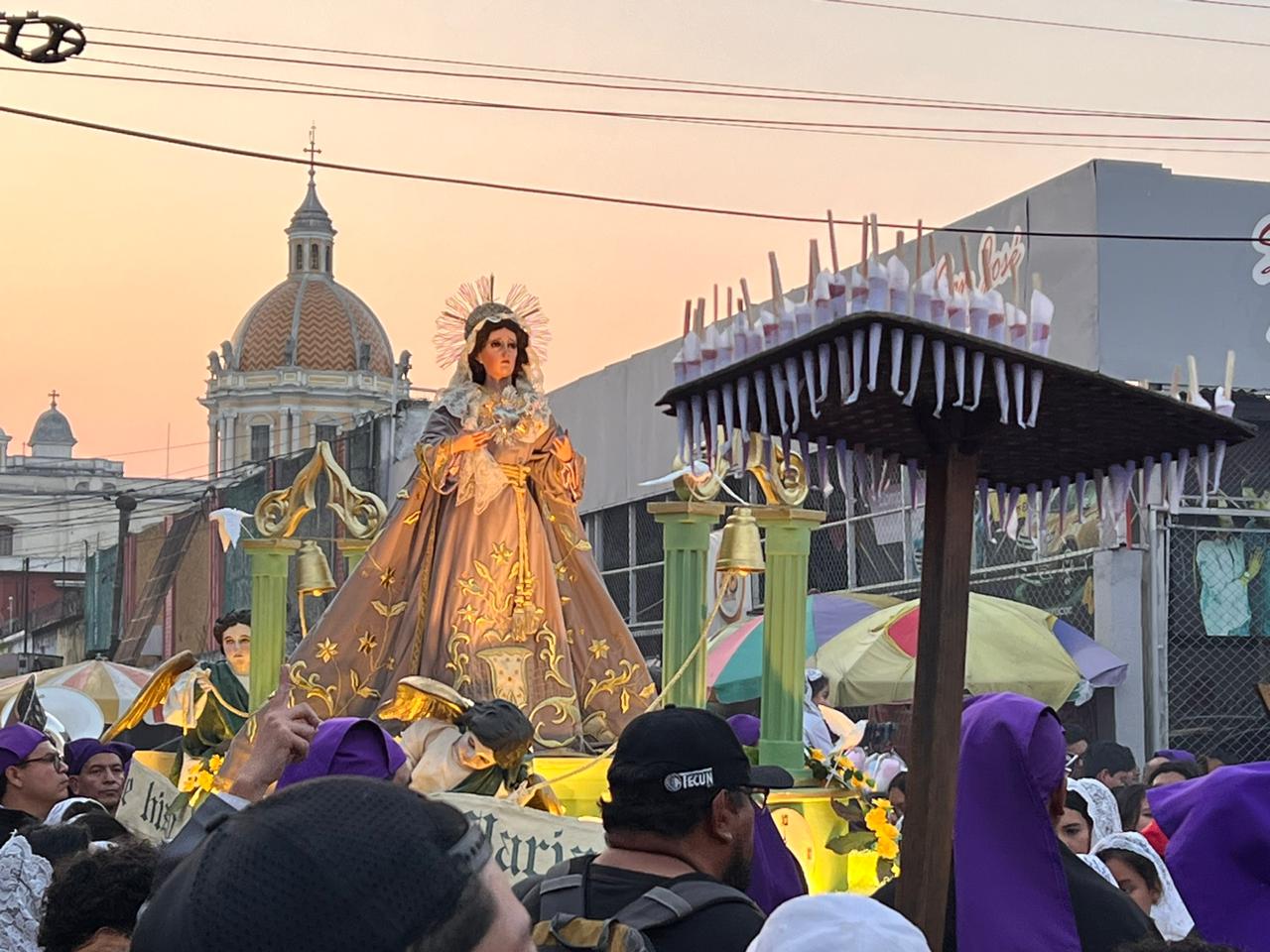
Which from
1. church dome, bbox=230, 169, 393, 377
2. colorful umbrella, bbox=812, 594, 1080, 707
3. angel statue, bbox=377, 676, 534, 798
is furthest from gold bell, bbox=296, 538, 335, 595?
church dome, bbox=230, 169, 393, 377

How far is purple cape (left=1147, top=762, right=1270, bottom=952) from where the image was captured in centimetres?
417

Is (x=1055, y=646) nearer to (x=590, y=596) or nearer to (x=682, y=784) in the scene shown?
(x=590, y=596)

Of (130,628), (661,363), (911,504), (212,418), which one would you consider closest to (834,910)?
(911,504)

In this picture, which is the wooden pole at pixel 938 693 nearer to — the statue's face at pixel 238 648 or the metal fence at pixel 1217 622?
the statue's face at pixel 238 648

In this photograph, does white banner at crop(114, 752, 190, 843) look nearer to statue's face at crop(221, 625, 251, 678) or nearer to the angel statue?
the angel statue

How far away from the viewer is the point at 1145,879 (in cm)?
611

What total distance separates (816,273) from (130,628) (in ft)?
158

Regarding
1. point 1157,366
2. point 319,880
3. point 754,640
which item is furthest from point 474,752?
point 1157,366

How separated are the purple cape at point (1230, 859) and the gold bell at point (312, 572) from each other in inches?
352

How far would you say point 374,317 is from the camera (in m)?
92.6

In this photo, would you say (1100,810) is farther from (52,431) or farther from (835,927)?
(52,431)

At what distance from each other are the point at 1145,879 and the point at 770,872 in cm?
152

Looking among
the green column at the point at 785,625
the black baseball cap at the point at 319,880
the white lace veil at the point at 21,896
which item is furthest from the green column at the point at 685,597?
the black baseball cap at the point at 319,880

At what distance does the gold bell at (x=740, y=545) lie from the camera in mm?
11180
